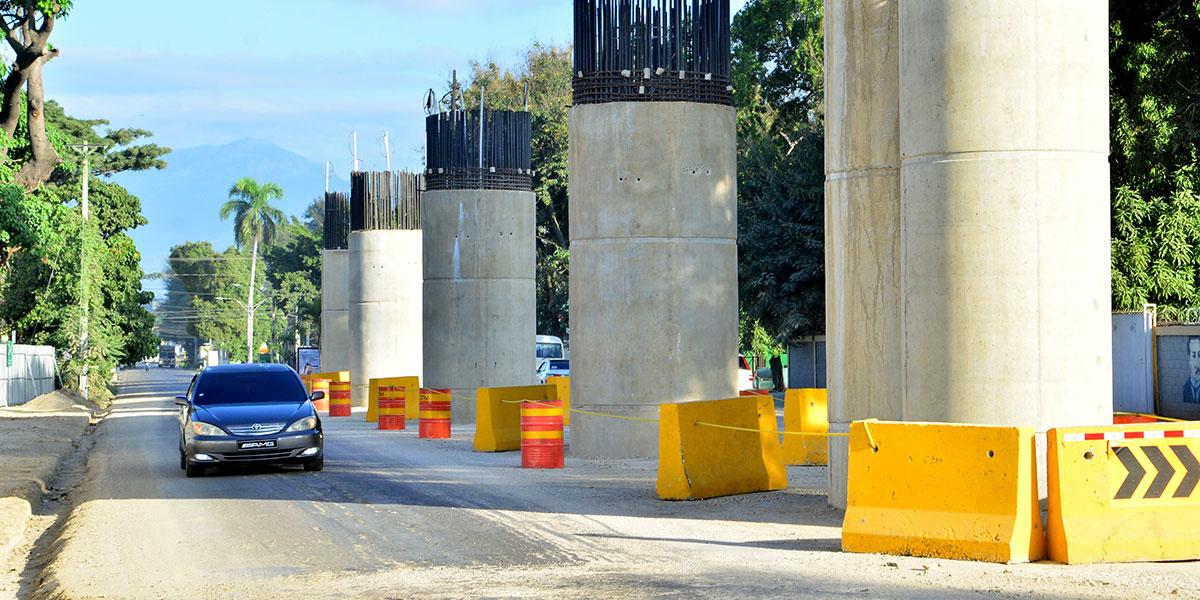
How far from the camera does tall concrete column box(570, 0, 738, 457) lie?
19.5m

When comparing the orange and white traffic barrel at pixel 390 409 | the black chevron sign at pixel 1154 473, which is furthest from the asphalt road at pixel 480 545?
the orange and white traffic barrel at pixel 390 409

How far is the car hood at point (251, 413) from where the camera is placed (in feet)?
58.1

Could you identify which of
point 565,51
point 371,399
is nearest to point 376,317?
point 371,399

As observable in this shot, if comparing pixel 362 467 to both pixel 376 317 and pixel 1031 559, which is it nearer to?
pixel 1031 559

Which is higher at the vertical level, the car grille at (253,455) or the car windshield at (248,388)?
the car windshield at (248,388)

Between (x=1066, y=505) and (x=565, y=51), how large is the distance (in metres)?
→ 59.7

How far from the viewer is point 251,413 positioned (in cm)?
1798

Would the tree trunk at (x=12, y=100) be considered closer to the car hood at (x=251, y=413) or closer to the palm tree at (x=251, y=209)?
the car hood at (x=251, y=413)

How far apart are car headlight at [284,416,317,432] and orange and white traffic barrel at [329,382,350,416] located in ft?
65.8

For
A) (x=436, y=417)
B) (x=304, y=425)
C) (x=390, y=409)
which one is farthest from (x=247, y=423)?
(x=390, y=409)

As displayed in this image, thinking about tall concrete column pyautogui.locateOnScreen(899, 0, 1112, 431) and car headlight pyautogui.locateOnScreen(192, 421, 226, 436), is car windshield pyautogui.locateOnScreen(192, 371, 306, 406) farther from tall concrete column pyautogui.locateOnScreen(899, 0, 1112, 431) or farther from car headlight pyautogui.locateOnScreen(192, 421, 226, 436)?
tall concrete column pyautogui.locateOnScreen(899, 0, 1112, 431)

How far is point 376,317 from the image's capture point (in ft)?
140

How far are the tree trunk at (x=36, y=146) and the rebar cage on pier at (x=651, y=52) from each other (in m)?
→ 11.2

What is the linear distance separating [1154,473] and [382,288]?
1370 inches
